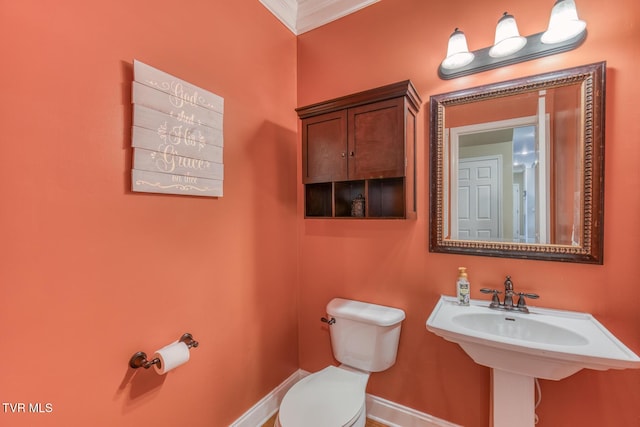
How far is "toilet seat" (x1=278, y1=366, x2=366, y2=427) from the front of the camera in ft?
3.90

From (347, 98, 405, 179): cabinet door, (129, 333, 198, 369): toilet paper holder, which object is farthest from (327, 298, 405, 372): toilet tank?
(129, 333, 198, 369): toilet paper holder

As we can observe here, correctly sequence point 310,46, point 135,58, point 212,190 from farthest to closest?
point 310,46 → point 212,190 → point 135,58

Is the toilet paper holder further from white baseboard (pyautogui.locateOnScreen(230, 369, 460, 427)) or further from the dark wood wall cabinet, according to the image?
the dark wood wall cabinet

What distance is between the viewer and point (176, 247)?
1246mm

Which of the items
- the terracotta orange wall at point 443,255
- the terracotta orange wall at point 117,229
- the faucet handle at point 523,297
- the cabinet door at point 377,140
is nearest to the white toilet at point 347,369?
the terracotta orange wall at point 443,255

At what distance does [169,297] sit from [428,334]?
1396 mm

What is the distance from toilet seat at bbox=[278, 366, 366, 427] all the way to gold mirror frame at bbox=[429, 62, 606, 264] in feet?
2.95

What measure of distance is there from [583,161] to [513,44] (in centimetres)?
63

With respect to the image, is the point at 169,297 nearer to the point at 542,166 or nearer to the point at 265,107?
the point at 265,107

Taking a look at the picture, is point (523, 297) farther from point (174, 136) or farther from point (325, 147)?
point (174, 136)

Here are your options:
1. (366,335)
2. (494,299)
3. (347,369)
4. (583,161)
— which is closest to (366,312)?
(366,335)

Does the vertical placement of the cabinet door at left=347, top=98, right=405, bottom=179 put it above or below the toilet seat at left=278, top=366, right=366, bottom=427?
above

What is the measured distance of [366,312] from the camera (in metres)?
1.59

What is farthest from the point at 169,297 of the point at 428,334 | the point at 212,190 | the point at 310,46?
the point at 310,46
